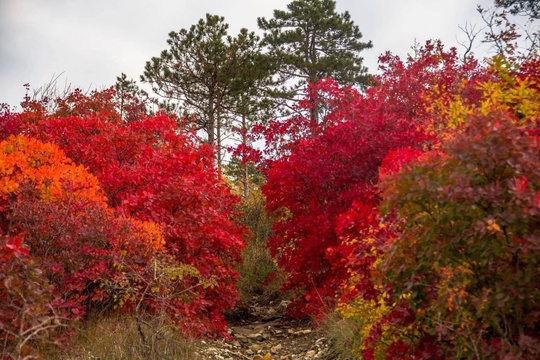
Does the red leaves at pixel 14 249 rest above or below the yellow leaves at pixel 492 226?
above

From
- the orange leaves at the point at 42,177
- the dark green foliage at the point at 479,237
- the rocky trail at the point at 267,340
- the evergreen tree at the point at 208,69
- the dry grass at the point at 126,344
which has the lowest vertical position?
the rocky trail at the point at 267,340

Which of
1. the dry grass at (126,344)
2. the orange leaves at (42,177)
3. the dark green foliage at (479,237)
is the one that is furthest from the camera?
the orange leaves at (42,177)

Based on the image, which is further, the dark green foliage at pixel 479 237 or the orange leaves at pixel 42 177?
the orange leaves at pixel 42 177

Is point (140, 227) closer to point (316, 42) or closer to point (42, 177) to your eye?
point (42, 177)

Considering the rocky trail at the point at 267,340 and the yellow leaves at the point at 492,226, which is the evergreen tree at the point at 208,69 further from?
the yellow leaves at the point at 492,226

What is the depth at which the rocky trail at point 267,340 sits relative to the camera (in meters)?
7.80

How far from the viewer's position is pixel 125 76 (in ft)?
71.1

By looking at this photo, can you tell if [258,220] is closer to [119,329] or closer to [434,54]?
[434,54]

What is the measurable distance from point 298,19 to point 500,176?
20.5m

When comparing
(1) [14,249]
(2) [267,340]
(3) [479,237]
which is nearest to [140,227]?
(1) [14,249]

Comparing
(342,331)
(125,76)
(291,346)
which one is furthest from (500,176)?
(125,76)

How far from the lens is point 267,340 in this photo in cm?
909

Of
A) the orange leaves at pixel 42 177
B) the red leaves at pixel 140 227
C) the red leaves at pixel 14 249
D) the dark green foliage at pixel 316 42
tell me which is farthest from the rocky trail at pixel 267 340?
the dark green foliage at pixel 316 42

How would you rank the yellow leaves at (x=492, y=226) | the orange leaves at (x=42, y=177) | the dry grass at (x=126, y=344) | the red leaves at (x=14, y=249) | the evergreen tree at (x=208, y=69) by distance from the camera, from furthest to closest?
the evergreen tree at (x=208, y=69), the orange leaves at (x=42, y=177), the dry grass at (x=126, y=344), the red leaves at (x=14, y=249), the yellow leaves at (x=492, y=226)
